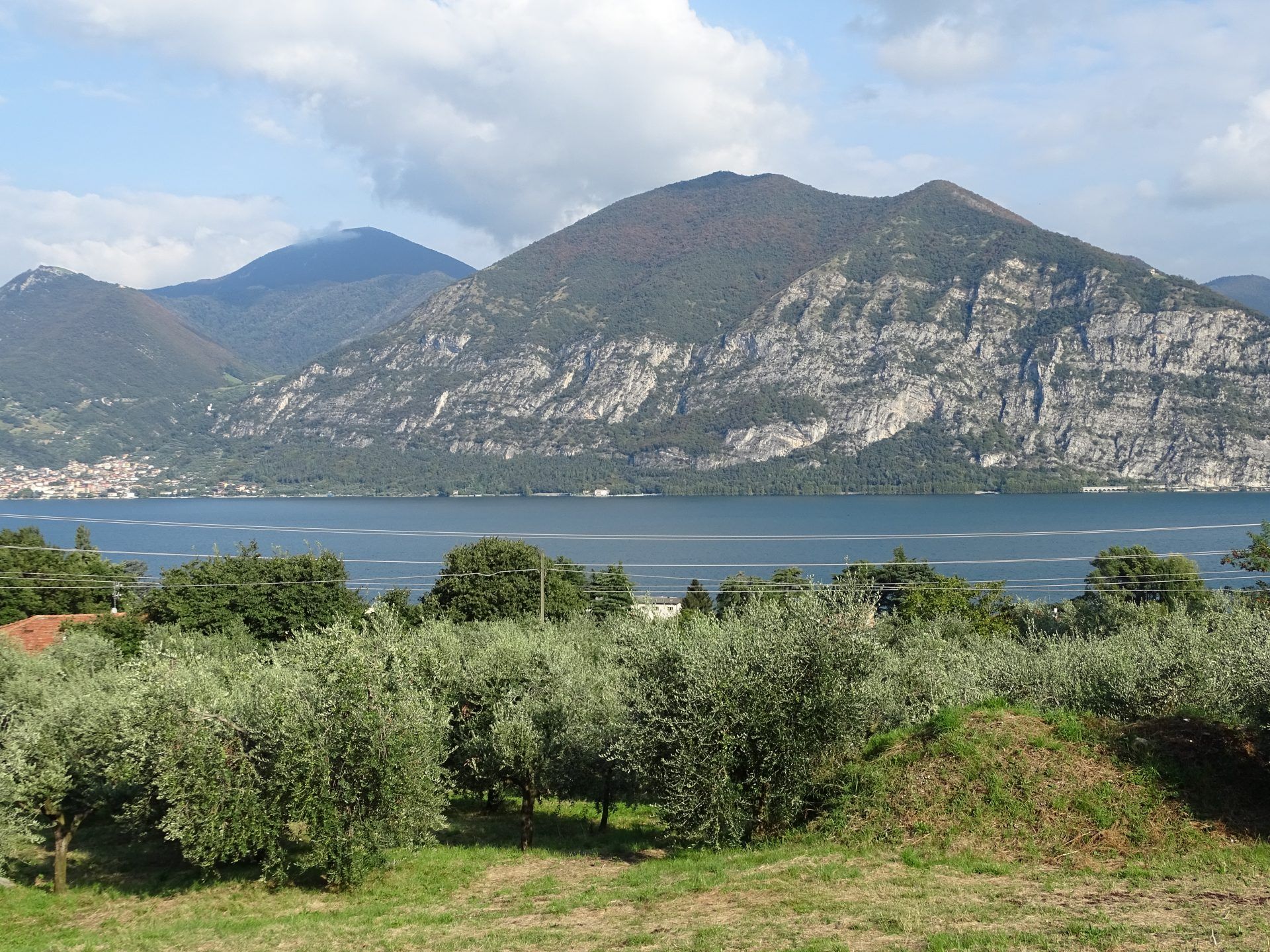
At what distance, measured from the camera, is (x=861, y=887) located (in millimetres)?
15656

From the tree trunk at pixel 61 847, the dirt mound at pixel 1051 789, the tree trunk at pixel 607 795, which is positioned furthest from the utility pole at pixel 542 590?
the dirt mound at pixel 1051 789

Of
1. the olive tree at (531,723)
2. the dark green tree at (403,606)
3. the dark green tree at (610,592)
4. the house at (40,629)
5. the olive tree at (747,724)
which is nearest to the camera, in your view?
the olive tree at (747,724)

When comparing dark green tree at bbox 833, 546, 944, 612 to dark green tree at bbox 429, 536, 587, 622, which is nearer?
dark green tree at bbox 429, 536, 587, 622

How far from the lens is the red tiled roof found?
46062 mm

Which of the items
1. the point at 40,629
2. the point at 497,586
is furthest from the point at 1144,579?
the point at 40,629

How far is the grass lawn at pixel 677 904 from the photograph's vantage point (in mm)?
13047

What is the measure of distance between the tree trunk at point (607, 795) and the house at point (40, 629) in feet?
107

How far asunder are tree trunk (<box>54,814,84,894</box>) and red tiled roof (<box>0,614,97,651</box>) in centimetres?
2650

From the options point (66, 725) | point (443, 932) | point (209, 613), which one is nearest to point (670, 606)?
point (209, 613)

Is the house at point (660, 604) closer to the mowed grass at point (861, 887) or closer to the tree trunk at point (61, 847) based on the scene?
the mowed grass at point (861, 887)

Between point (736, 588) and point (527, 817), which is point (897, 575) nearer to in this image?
point (736, 588)

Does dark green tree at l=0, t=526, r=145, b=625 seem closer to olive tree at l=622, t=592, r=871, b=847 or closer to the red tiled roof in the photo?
the red tiled roof

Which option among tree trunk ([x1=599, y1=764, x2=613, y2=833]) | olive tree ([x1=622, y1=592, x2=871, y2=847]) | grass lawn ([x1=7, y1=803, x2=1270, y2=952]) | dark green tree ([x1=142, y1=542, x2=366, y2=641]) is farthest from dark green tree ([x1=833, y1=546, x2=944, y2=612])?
grass lawn ([x1=7, y1=803, x2=1270, y2=952])

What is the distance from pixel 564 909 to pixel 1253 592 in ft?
175
